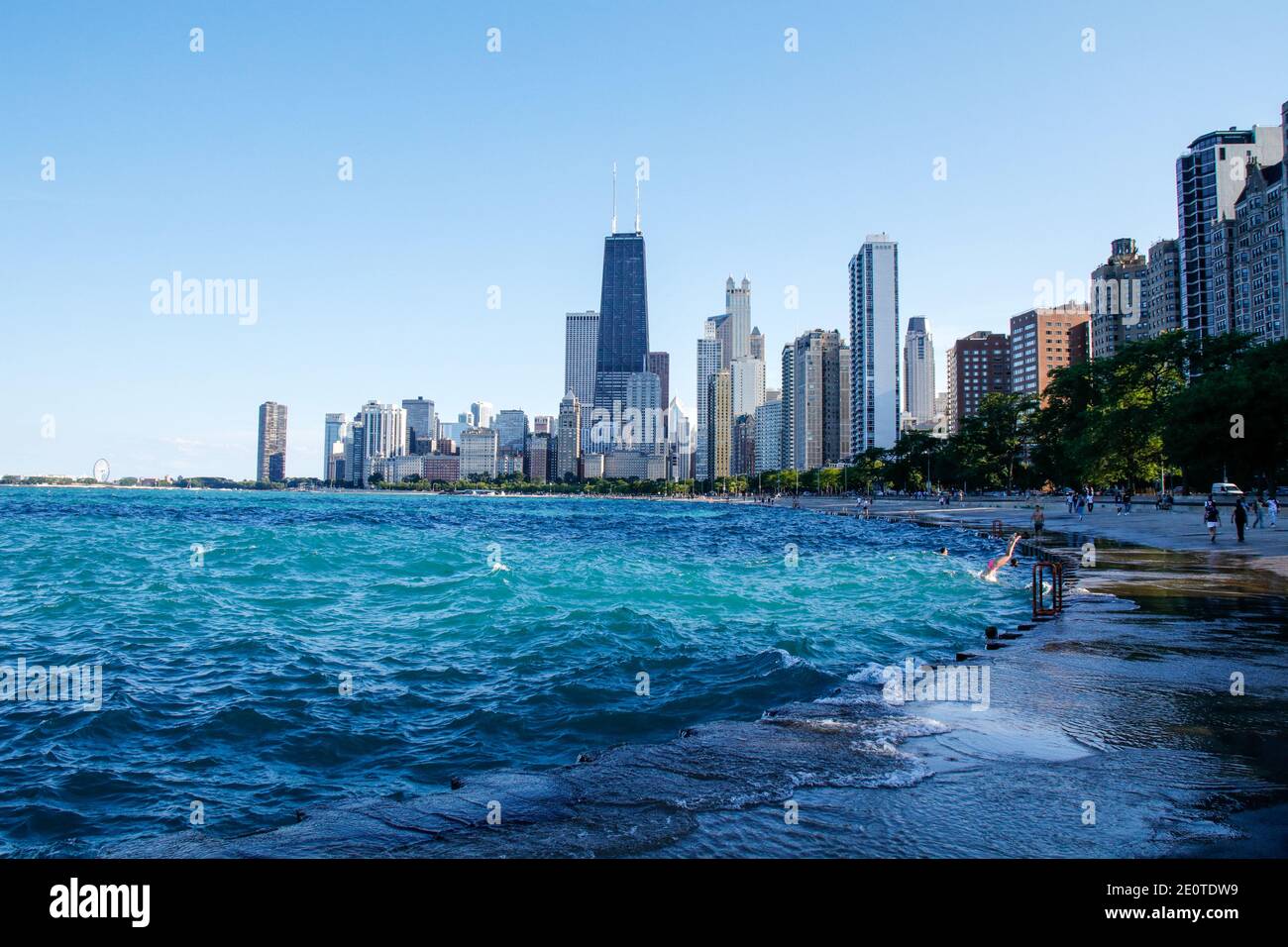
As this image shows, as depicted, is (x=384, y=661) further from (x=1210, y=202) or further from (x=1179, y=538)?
(x=1210, y=202)

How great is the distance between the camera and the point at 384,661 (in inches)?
602

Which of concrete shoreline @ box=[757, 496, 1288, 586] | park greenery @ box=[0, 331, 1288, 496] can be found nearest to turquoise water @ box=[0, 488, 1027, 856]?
concrete shoreline @ box=[757, 496, 1288, 586]

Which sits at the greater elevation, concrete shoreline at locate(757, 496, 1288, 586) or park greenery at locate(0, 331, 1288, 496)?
park greenery at locate(0, 331, 1288, 496)

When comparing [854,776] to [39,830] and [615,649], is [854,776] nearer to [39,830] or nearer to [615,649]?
[39,830]

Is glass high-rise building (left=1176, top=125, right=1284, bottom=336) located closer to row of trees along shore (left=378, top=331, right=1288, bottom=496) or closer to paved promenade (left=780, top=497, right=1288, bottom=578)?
row of trees along shore (left=378, top=331, right=1288, bottom=496)

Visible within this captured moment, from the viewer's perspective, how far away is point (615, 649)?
1608 centimetres

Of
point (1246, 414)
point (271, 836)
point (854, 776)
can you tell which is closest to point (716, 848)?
point (854, 776)

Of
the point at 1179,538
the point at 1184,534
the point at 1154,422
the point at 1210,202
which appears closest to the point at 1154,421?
the point at 1154,422

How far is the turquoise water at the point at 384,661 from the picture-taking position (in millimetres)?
9008

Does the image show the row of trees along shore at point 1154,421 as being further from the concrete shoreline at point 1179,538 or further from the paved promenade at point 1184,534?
the concrete shoreline at point 1179,538

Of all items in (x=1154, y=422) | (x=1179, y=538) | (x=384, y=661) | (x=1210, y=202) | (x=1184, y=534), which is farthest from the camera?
(x=1210, y=202)

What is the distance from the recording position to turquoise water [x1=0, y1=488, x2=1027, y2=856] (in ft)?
29.6

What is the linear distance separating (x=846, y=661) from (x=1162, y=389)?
75.6 m
